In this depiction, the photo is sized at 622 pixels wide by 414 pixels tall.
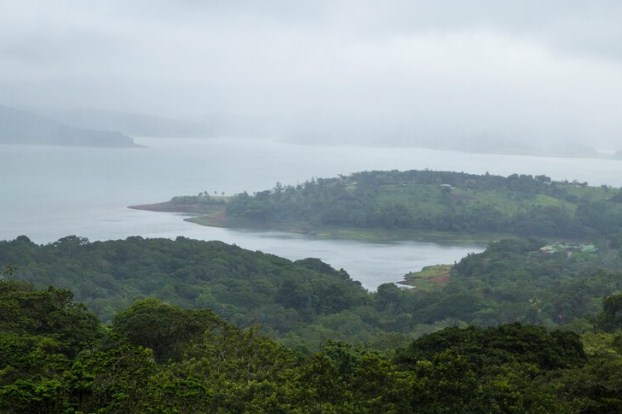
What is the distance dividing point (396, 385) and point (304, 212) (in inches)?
2676

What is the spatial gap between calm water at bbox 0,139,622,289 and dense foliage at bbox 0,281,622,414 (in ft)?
107

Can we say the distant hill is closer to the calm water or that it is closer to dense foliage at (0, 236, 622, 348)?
the calm water

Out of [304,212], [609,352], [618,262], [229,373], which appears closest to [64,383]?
[229,373]

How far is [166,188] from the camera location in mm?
101062

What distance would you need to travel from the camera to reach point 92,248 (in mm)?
42656

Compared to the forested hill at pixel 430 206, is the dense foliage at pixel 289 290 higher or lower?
lower

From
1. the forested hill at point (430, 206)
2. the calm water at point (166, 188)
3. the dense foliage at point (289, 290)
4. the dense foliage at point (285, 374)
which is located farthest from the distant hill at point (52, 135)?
the dense foliage at point (285, 374)

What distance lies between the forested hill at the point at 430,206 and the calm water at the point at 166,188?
5.77 m

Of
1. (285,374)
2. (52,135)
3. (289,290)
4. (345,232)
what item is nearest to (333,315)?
(289,290)

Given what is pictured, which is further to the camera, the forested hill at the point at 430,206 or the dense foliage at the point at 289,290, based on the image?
the forested hill at the point at 430,206

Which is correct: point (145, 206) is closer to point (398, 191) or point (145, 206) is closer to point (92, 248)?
point (398, 191)

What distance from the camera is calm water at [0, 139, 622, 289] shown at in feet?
198

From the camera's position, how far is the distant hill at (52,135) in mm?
183750

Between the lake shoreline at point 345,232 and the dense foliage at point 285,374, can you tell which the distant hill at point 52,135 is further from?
the dense foliage at point 285,374
